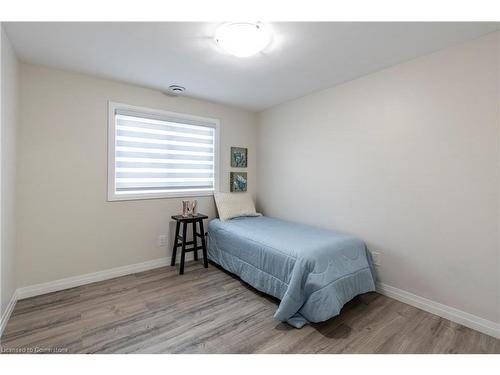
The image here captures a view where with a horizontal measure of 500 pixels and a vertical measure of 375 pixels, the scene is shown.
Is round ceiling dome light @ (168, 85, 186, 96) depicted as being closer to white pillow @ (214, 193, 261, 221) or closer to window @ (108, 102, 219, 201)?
window @ (108, 102, 219, 201)

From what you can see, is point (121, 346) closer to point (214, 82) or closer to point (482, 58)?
point (214, 82)

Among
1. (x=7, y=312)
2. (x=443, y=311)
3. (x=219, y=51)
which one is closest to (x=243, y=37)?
(x=219, y=51)

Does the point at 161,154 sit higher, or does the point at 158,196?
the point at 161,154

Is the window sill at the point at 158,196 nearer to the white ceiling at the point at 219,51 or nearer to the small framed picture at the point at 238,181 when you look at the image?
the small framed picture at the point at 238,181

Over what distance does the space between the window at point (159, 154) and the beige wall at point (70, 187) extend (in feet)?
0.34

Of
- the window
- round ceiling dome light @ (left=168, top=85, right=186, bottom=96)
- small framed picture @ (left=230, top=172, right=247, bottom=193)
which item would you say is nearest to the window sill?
the window

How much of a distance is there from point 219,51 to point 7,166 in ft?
6.61

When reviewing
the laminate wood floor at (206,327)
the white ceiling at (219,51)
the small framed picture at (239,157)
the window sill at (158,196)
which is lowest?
the laminate wood floor at (206,327)

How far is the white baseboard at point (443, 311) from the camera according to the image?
1.80 metres

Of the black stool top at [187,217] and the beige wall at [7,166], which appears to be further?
the black stool top at [187,217]

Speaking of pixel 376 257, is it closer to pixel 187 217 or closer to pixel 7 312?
pixel 187 217

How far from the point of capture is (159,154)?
3.12 metres

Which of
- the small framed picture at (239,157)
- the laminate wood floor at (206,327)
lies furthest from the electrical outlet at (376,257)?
the small framed picture at (239,157)

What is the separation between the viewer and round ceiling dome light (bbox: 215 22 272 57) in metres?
1.67
